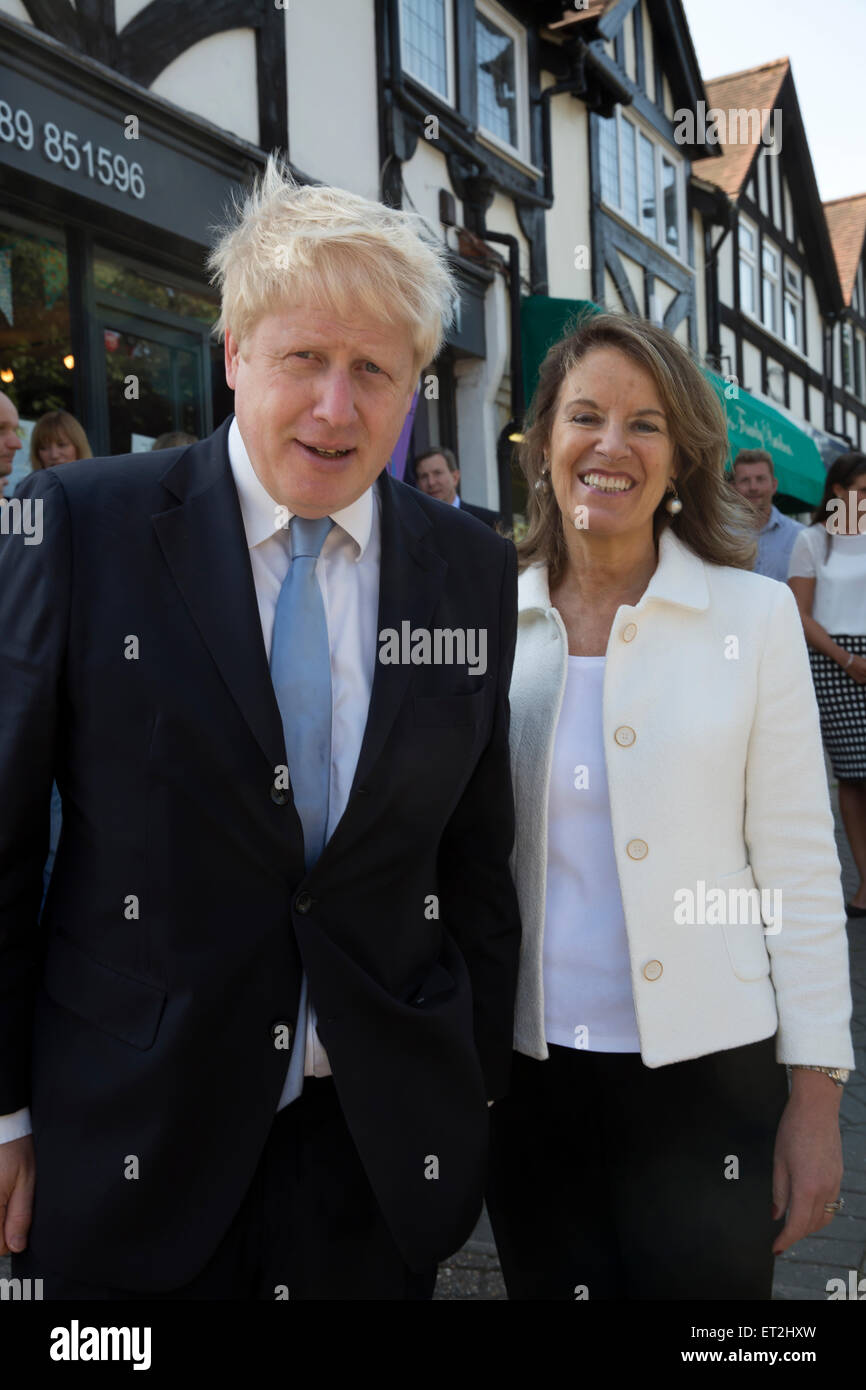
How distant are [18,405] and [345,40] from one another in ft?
12.5

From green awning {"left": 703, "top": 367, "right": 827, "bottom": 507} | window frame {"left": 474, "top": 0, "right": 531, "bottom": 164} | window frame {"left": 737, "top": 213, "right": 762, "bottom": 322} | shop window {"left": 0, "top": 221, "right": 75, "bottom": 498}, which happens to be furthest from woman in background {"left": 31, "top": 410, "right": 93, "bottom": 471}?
window frame {"left": 737, "top": 213, "right": 762, "bottom": 322}

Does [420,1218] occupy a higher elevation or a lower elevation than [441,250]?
lower

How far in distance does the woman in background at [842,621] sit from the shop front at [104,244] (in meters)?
3.38

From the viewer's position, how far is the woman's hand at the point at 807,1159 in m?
1.83

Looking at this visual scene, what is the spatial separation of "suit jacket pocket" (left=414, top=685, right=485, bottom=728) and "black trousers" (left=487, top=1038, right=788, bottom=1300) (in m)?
0.64

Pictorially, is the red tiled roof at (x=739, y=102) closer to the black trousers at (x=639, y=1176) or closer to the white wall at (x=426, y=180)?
the white wall at (x=426, y=180)

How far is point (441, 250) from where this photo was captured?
184 cm

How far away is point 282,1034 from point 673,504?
4.02 ft

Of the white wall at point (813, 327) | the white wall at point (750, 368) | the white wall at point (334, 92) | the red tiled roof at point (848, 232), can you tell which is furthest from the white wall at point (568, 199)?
the red tiled roof at point (848, 232)

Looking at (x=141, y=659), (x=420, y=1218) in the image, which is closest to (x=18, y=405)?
(x=141, y=659)

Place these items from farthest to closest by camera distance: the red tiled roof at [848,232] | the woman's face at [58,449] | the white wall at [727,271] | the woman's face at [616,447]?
the red tiled roof at [848,232], the white wall at [727,271], the woman's face at [58,449], the woman's face at [616,447]

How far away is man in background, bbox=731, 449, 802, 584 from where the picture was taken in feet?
20.3

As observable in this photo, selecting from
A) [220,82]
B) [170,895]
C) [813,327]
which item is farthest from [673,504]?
[813,327]
